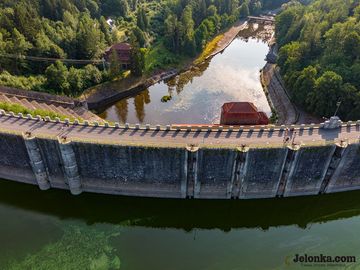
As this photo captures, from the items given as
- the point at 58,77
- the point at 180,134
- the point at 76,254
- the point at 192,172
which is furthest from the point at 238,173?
the point at 58,77

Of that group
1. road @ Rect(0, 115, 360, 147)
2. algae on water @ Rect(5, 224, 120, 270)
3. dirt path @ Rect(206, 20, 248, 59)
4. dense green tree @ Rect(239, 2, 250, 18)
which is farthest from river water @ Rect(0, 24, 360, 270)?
dense green tree @ Rect(239, 2, 250, 18)

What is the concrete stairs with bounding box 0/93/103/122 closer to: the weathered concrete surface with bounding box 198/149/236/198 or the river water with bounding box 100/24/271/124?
the river water with bounding box 100/24/271/124

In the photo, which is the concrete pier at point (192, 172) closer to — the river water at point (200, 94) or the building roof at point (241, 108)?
the building roof at point (241, 108)

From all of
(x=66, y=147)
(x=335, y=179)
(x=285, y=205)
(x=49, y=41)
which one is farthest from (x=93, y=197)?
(x=49, y=41)

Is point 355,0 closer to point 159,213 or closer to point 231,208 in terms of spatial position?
point 231,208

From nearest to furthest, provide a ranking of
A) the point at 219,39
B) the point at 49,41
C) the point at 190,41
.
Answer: the point at 49,41, the point at 190,41, the point at 219,39

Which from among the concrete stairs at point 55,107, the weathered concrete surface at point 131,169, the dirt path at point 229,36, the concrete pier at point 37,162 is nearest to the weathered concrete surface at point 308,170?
the weathered concrete surface at point 131,169
